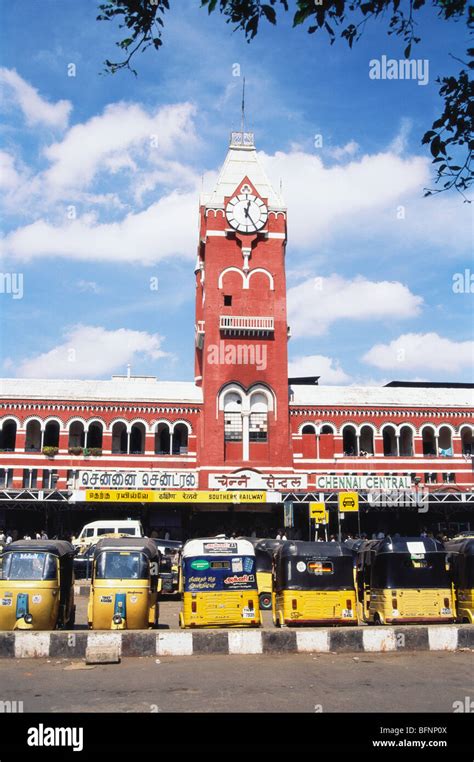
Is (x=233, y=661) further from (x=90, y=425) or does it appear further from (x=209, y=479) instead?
(x=90, y=425)

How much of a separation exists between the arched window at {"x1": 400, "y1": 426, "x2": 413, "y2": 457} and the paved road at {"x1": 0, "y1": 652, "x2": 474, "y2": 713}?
109 ft

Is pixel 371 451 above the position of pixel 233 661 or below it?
above

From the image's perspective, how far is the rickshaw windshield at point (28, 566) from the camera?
1414 cm

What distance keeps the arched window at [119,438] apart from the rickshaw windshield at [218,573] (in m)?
28.8

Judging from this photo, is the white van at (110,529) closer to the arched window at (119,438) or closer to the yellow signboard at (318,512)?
the arched window at (119,438)

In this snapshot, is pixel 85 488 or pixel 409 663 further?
pixel 85 488

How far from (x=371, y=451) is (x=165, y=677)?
3687 cm

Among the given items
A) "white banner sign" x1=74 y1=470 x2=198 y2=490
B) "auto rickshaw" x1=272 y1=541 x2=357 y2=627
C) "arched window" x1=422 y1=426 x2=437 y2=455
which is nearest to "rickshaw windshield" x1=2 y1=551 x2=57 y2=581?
"auto rickshaw" x1=272 y1=541 x2=357 y2=627

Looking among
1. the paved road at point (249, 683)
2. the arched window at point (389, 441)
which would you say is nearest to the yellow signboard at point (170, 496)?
the arched window at point (389, 441)

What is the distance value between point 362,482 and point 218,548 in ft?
83.3

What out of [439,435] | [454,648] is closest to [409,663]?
[454,648]

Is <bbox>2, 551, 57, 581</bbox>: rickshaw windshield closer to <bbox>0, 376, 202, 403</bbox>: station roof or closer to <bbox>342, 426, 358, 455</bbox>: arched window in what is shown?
<bbox>0, 376, 202, 403</bbox>: station roof

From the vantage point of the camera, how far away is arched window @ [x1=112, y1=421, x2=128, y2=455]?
43000mm
